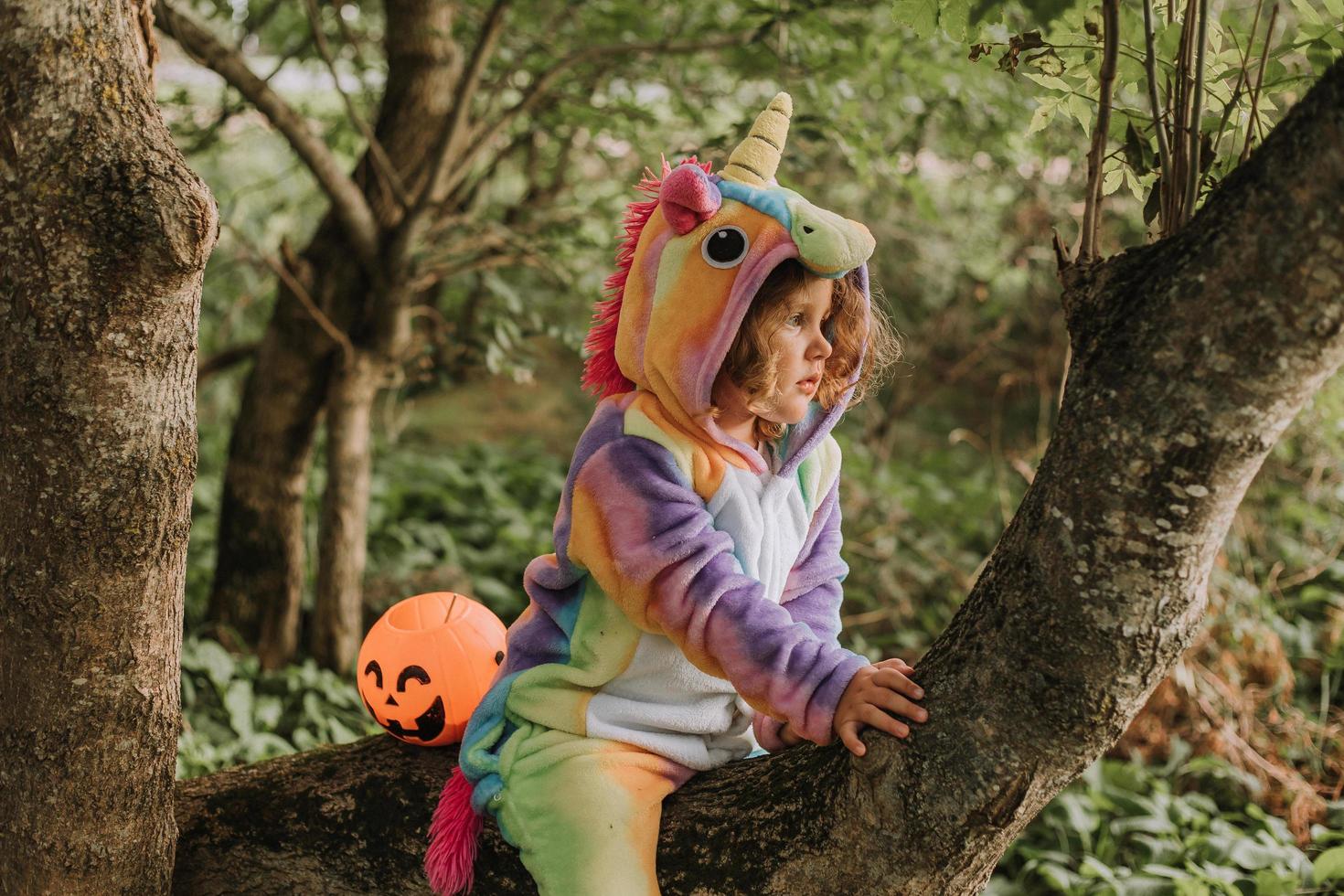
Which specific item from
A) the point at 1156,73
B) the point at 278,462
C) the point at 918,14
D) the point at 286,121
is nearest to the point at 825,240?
the point at 918,14

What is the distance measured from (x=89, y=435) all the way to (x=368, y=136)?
2346 mm

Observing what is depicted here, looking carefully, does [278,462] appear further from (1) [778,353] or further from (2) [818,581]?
(1) [778,353]

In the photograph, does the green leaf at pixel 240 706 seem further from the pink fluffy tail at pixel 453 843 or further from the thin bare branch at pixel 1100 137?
the thin bare branch at pixel 1100 137

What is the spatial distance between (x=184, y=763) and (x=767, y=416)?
248 cm

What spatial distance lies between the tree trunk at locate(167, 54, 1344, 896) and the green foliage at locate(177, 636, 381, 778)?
2.09 m

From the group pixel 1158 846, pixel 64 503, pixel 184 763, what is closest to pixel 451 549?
pixel 184 763

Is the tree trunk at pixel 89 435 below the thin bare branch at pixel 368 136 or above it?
below

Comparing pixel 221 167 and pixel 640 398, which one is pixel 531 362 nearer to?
pixel 640 398

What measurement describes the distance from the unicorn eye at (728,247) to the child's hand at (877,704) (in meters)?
A: 0.69

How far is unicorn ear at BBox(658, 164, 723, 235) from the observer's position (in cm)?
184

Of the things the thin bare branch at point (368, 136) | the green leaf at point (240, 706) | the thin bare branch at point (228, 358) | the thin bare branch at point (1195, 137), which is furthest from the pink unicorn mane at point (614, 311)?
the thin bare branch at point (228, 358)

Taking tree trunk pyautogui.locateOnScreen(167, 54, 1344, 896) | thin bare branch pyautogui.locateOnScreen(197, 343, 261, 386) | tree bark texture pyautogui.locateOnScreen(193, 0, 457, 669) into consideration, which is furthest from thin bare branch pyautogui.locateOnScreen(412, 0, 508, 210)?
tree trunk pyautogui.locateOnScreen(167, 54, 1344, 896)

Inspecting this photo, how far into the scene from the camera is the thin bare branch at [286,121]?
354 cm

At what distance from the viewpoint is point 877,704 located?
66.9 inches
